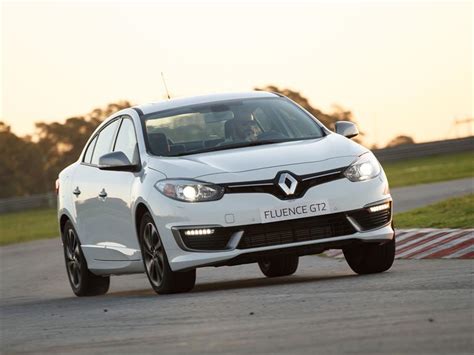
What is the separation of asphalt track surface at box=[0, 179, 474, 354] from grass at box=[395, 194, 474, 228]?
296 cm

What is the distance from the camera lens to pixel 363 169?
11.5 metres

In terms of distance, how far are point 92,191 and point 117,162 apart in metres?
1.18

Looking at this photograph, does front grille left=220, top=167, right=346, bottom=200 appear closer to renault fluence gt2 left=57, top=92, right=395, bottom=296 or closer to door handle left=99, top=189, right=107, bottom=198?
renault fluence gt2 left=57, top=92, right=395, bottom=296

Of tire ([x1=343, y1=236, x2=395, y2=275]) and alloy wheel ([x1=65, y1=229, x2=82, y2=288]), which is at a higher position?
tire ([x1=343, y1=236, x2=395, y2=275])

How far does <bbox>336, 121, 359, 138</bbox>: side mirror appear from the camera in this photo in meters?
12.4

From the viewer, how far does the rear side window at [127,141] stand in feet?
40.8

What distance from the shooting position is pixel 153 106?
13016 mm

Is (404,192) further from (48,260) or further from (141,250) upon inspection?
(141,250)

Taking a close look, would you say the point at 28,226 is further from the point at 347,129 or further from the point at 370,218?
the point at 370,218

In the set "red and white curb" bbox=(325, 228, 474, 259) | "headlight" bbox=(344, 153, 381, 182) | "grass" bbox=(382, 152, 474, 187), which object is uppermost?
"headlight" bbox=(344, 153, 381, 182)

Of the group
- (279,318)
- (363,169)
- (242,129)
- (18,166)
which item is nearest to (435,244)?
(242,129)

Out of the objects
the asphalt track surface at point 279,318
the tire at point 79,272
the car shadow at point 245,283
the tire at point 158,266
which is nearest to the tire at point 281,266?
the car shadow at point 245,283

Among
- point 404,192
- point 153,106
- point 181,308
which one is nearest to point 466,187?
point 404,192

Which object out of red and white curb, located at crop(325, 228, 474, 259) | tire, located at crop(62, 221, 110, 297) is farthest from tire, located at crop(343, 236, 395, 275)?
tire, located at crop(62, 221, 110, 297)
